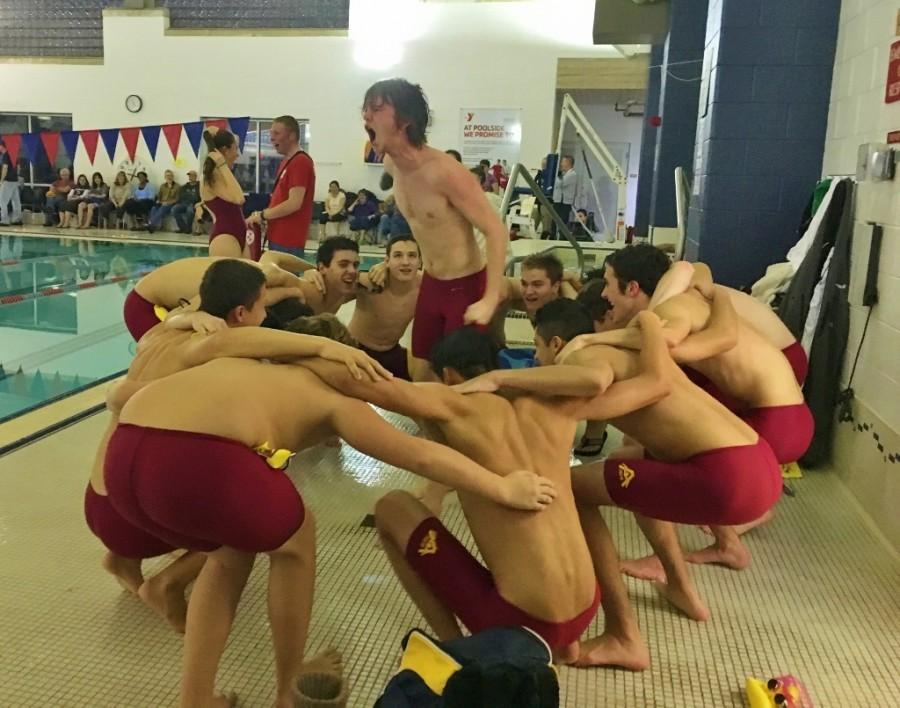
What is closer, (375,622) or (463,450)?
(463,450)

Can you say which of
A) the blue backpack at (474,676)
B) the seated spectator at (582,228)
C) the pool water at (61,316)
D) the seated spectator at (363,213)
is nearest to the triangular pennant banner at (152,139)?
the pool water at (61,316)

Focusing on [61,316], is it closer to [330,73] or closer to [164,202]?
[164,202]

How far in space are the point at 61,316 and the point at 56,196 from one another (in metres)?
8.64

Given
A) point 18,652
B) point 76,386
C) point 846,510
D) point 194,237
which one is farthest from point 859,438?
point 194,237

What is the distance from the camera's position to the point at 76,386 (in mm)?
4438

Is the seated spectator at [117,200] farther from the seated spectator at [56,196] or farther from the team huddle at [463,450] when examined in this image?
the team huddle at [463,450]

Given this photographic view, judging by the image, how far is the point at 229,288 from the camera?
1.96m

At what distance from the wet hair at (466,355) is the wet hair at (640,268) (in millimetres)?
622

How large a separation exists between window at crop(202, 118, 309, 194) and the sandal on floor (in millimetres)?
11798

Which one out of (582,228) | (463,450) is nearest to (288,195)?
(463,450)

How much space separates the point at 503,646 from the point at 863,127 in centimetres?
314

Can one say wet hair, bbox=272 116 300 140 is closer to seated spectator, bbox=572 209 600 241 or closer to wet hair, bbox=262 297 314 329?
wet hair, bbox=262 297 314 329

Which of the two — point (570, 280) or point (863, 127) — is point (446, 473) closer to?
point (570, 280)

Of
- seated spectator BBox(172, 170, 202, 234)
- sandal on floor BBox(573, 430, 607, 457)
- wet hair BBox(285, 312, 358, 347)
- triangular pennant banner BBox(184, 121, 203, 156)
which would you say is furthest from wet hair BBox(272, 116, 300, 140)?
seated spectator BBox(172, 170, 202, 234)
